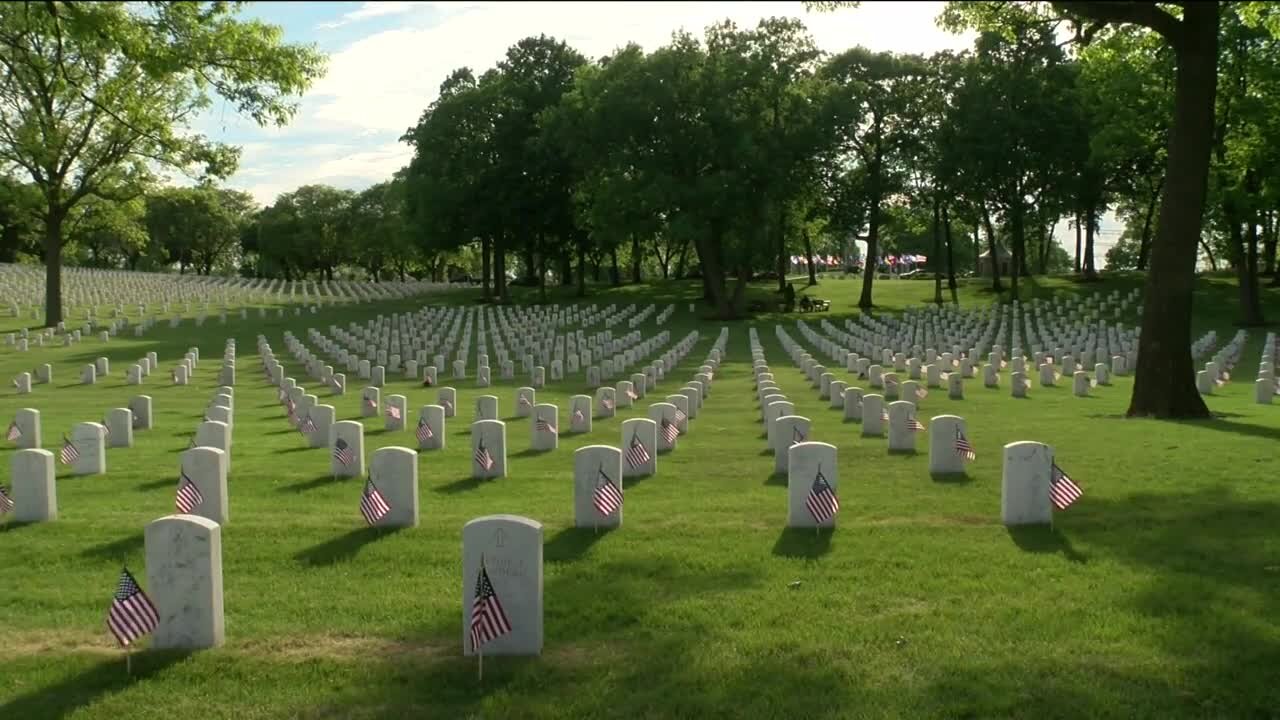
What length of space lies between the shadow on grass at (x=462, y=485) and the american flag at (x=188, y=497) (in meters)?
2.60

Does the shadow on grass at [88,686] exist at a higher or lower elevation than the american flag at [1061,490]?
lower

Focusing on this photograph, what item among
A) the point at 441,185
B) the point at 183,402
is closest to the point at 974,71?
the point at 441,185

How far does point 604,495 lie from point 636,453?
9.79 feet

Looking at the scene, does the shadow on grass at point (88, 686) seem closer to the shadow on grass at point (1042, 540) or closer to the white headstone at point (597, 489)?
the white headstone at point (597, 489)

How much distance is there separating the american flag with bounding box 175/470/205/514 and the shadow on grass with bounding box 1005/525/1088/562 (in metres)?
7.27

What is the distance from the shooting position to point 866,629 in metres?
6.62

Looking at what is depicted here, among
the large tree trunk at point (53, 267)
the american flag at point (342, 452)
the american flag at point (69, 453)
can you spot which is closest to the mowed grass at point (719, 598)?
the american flag at point (342, 452)

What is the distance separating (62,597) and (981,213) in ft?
172

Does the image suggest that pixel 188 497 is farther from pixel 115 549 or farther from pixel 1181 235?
pixel 1181 235

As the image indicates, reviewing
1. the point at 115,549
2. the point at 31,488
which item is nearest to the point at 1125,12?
the point at 115,549

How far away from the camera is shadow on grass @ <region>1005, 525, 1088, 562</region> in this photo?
8366mm

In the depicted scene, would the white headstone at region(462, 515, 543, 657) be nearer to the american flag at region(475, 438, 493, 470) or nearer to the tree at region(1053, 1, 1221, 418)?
the american flag at region(475, 438, 493, 470)

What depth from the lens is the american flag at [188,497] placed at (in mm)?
9711

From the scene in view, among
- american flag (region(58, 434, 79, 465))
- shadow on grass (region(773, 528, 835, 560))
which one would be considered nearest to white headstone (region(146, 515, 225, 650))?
shadow on grass (region(773, 528, 835, 560))
